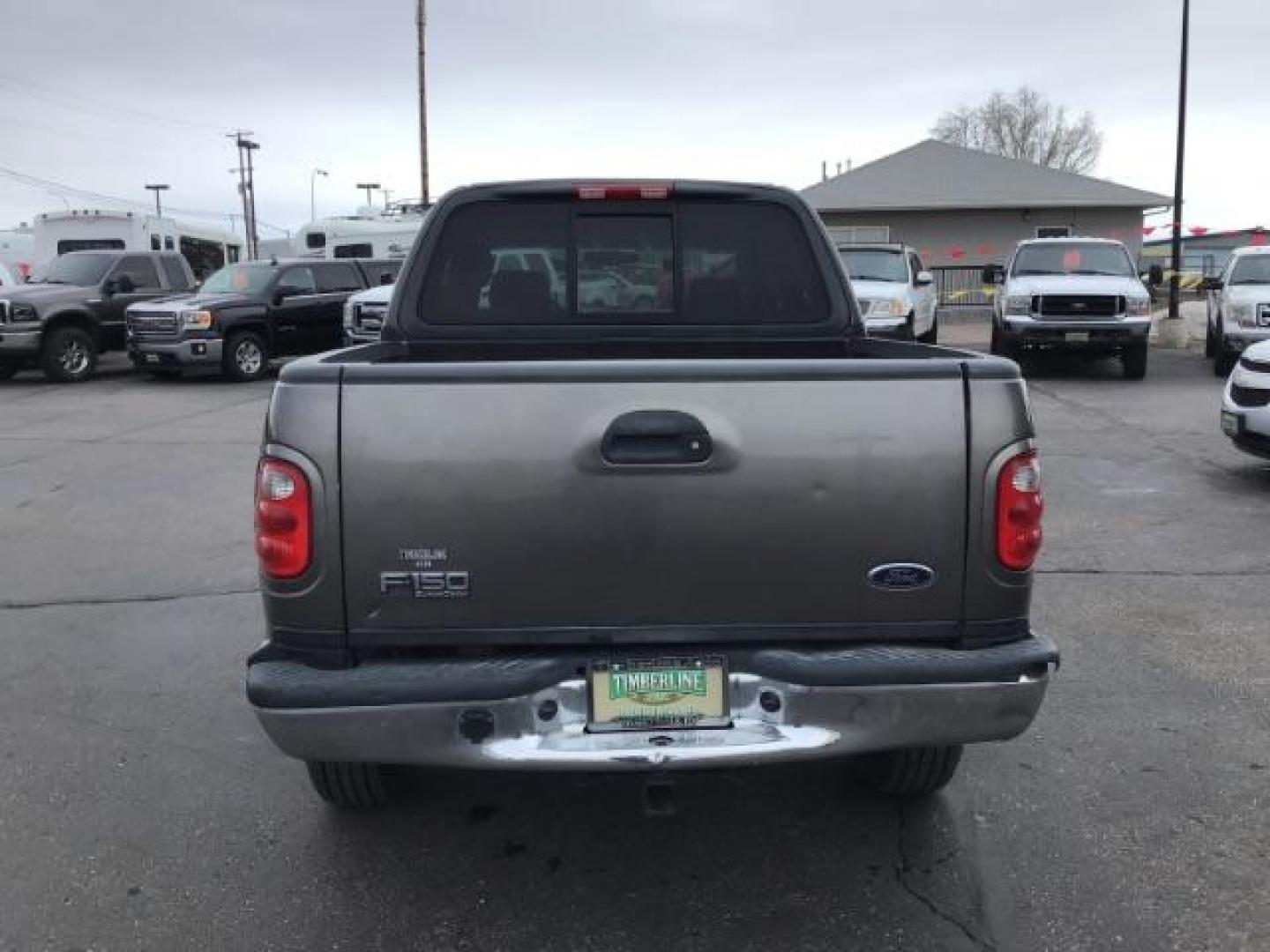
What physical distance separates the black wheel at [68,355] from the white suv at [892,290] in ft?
38.0

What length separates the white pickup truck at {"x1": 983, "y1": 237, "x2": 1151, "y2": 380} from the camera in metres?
15.4

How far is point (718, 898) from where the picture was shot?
10.5 feet

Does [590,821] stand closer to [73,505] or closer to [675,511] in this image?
[675,511]

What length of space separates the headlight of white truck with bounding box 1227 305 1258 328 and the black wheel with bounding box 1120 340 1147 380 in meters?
1.14

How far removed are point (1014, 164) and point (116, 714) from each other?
31.9 m

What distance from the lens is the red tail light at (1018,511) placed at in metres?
2.81

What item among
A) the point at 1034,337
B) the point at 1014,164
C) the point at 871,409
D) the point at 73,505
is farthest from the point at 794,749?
the point at 1014,164

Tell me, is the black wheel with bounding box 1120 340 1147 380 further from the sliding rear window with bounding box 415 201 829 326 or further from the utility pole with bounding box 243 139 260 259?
the utility pole with bounding box 243 139 260 259

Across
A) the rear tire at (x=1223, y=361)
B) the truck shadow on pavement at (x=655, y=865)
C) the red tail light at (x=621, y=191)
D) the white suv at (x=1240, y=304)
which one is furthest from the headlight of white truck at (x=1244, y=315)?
the truck shadow on pavement at (x=655, y=865)

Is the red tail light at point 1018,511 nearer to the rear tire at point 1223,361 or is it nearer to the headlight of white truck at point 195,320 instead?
the rear tire at point 1223,361

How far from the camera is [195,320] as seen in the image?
17.0 m

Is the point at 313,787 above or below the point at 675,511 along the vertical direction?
below

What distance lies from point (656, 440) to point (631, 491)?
0.14m

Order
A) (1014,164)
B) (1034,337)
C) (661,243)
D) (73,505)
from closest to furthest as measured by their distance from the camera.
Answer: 1. (661,243)
2. (73,505)
3. (1034,337)
4. (1014,164)
